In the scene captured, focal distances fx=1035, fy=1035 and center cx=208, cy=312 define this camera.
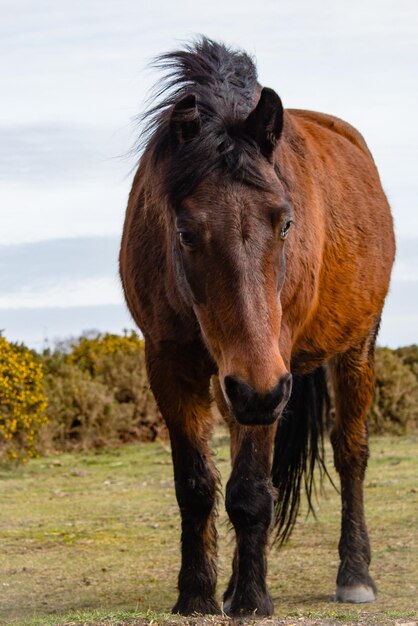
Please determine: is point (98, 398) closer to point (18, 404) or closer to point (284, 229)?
point (18, 404)

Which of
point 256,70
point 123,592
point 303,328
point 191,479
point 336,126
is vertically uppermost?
point 336,126

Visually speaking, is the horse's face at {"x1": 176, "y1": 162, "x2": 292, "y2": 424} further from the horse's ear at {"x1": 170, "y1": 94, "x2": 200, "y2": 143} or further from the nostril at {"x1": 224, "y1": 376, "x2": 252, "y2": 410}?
the horse's ear at {"x1": 170, "y1": 94, "x2": 200, "y2": 143}

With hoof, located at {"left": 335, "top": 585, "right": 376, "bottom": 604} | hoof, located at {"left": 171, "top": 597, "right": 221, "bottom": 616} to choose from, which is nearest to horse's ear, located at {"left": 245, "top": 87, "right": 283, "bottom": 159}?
hoof, located at {"left": 171, "top": 597, "right": 221, "bottom": 616}

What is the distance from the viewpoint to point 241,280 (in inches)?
170

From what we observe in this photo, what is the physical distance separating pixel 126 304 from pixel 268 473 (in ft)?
5.96

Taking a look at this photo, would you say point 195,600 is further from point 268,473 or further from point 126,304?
point 126,304

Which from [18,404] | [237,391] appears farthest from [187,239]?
[18,404]

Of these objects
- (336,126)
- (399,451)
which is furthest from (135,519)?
(399,451)

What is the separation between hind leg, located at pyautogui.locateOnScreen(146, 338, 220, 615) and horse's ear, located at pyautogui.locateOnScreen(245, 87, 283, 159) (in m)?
1.24

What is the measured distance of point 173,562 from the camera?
25.5 feet

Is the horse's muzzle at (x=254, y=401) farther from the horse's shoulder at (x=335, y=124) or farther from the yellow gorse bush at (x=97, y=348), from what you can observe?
the yellow gorse bush at (x=97, y=348)

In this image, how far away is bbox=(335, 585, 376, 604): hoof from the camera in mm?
6613

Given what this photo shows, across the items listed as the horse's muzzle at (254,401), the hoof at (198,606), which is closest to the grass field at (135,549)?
the hoof at (198,606)

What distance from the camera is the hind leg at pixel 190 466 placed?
5.46 meters
